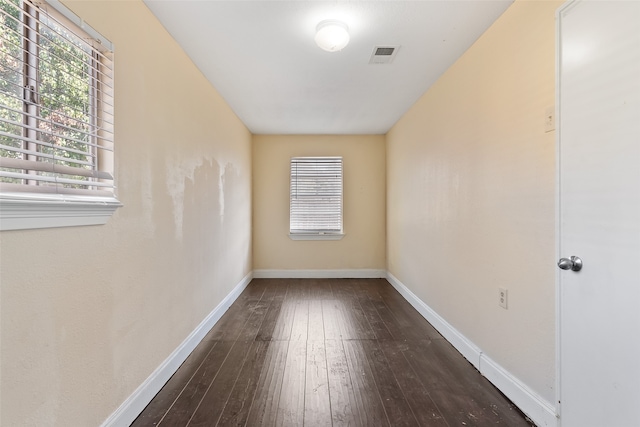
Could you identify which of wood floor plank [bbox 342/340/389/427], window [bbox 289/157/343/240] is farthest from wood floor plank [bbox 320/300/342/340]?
window [bbox 289/157/343/240]

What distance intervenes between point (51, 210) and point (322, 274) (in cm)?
378

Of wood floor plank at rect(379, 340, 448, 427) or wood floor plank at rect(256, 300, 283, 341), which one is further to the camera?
wood floor plank at rect(256, 300, 283, 341)

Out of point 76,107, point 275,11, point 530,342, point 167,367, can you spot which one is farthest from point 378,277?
point 76,107

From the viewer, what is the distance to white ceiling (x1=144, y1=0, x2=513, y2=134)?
1.67 meters

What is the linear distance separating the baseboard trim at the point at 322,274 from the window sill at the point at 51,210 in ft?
10.9

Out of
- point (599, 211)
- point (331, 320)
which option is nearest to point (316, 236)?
point (331, 320)

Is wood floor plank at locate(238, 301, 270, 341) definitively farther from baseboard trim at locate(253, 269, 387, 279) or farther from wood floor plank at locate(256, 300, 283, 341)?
baseboard trim at locate(253, 269, 387, 279)

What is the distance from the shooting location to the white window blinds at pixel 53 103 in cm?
94

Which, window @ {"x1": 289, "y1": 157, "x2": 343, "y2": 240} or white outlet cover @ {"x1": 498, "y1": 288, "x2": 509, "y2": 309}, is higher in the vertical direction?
window @ {"x1": 289, "y1": 157, "x2": 343, "y2": 240}

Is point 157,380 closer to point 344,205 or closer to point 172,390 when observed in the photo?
point 172,390

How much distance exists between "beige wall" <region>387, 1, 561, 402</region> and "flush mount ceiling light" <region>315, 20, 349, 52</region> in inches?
38.7

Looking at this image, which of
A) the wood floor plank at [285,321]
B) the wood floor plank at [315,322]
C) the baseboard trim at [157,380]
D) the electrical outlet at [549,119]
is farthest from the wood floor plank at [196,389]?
the electrical outlet at [549,119]

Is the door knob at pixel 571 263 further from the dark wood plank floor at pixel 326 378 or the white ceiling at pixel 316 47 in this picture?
the white ceiling at pixel 316 47

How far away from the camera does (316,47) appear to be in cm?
204
